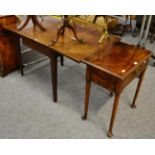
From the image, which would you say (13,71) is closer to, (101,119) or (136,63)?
(101,119)

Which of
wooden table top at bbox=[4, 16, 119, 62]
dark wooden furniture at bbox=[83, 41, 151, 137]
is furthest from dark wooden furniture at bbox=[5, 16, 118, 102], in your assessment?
dark wooden furniture at bbox=[83, 41, 151, 137]

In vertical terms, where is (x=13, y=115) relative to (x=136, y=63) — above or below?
below

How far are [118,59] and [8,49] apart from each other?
136 centimetres

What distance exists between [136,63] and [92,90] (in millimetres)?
846

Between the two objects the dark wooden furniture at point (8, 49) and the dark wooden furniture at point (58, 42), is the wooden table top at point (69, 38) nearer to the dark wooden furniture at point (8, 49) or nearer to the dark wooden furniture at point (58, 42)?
the dark wooden furniture at point (58, 42)

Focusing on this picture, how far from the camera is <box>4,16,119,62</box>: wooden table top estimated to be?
159 centimetres

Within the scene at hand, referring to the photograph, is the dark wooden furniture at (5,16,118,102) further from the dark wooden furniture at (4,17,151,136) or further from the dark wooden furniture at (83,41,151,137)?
the dark wooden furniture at (83,41,151,137)

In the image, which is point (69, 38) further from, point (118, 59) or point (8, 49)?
point (8, 49)

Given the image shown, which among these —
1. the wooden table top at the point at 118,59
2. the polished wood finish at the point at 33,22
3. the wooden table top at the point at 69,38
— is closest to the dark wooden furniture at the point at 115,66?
the wooden table top at the point at 118,59

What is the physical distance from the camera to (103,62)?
1438 mm

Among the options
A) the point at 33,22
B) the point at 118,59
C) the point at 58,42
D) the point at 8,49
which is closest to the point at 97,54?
the point at 118,59

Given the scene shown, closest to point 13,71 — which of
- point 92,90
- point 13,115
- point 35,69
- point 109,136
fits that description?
point 35,69
